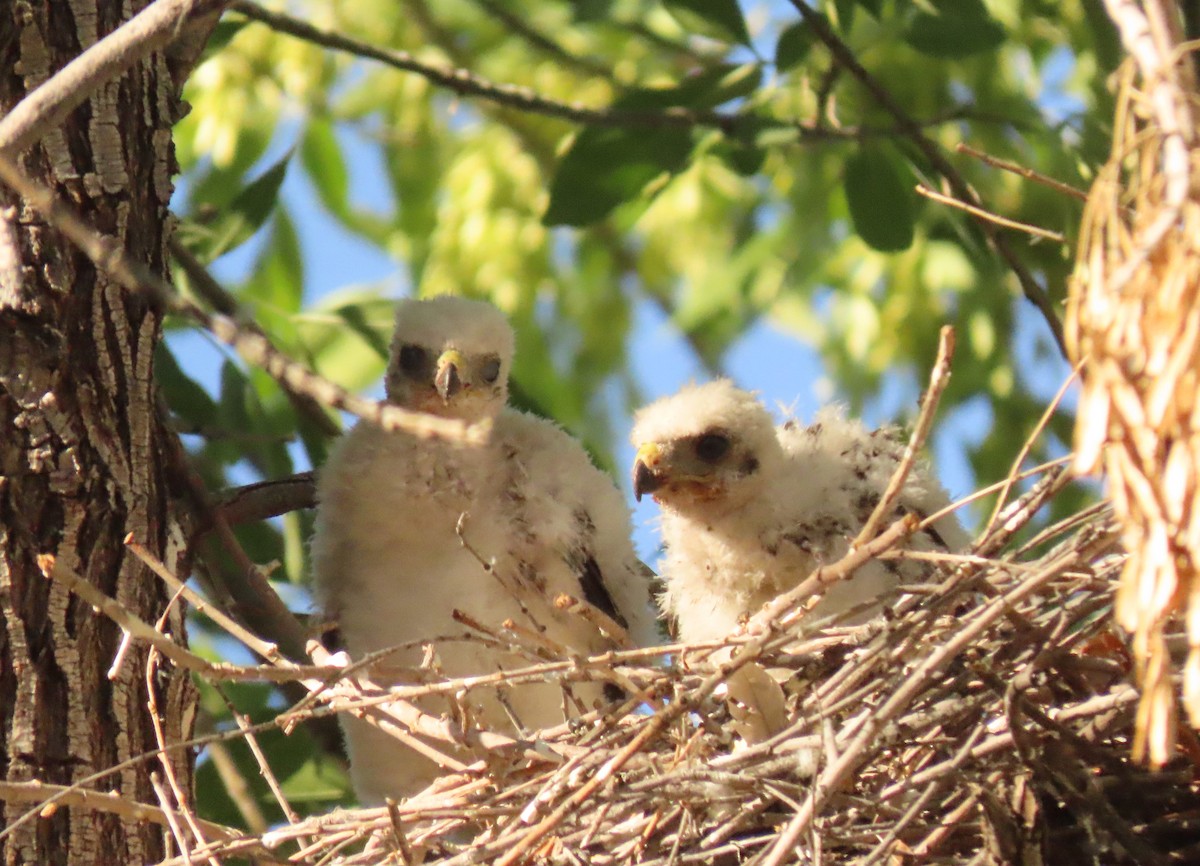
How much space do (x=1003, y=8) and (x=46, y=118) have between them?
12.6 feet

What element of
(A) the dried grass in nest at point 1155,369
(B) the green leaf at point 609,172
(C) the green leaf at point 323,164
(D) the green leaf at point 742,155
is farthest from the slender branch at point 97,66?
(C) the green leaf at point 323,164

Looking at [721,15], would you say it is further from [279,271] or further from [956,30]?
[279,271]

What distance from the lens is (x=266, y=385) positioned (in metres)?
4.94

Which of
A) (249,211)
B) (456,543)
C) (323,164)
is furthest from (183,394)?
(323,164)

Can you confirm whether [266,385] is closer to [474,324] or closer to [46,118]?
[474,324]

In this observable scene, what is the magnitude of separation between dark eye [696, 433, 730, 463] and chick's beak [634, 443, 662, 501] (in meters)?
0.09

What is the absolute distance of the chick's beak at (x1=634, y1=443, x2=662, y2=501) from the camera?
3.56 meters

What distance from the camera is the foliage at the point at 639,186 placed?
4438 millimetres

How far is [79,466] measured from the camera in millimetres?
2820

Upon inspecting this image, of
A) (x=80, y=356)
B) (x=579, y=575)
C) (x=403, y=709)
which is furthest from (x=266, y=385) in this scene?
(x=403, y=709)

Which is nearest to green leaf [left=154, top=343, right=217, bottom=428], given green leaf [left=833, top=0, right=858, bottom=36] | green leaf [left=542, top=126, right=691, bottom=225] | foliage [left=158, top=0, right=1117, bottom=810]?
foliage [left=158, top=0, right=1117, bottom=810]

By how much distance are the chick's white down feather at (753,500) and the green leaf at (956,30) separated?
3.72ft

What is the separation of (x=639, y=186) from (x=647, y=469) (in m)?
1.25

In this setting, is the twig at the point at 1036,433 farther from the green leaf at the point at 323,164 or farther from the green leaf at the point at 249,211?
the green leaf at the point at 323,164
